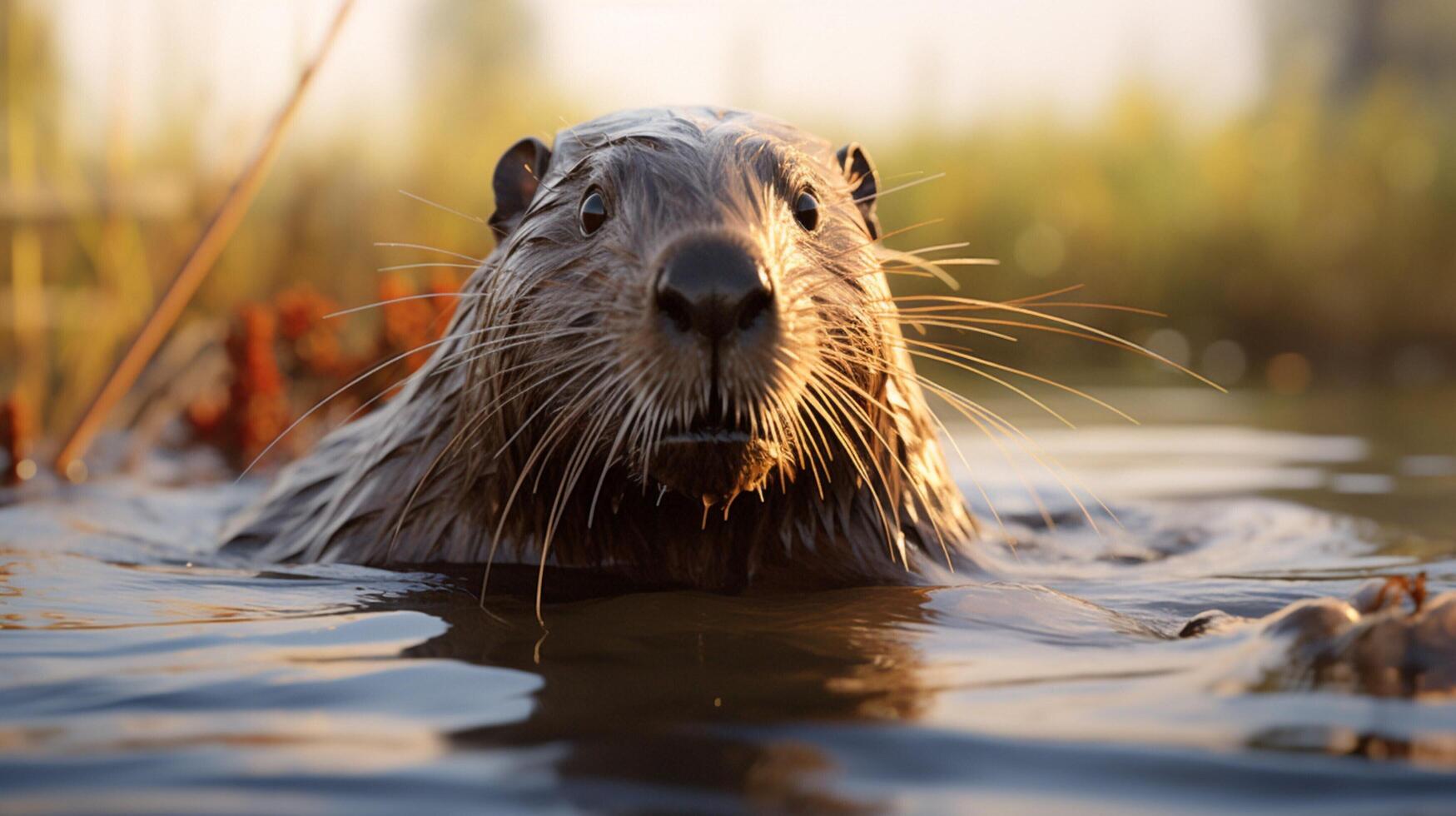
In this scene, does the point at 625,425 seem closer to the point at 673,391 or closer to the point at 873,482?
the point at 673,391

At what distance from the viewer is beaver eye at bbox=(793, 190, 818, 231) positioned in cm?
311

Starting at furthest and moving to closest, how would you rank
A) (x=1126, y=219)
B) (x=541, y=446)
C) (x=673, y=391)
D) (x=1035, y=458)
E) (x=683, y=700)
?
(x=1126, y=219) → (x=1035, y=458) → (x=541, y=446) → (x=673, y=391) → (x=683, y=700)

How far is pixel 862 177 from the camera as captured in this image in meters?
3.59

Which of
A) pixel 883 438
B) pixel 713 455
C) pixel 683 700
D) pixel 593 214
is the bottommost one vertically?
pixel 683 700

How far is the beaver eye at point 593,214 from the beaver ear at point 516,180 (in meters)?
0.46

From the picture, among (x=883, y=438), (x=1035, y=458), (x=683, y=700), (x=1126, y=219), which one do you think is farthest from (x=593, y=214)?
(x=1126, y=219)

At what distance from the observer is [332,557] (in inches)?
136

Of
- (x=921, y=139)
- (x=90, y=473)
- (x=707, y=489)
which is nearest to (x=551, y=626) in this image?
(x=707, y=489)

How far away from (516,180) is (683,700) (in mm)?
1900

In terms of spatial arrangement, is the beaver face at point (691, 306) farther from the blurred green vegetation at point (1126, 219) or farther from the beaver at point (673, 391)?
the blurred green vegetation at point (1126, 219)

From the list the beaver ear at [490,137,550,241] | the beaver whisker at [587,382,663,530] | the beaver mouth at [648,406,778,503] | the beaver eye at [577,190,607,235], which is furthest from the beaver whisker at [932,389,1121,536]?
the beaver ear at [490,137,550,241]

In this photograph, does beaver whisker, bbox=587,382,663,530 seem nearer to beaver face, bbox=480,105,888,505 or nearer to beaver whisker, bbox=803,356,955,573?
beaver face, bbox=480,105,888,505

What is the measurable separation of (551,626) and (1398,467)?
15.9 feet

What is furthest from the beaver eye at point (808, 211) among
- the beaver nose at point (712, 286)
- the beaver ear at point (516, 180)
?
the beaver ear at point (516, 180)
